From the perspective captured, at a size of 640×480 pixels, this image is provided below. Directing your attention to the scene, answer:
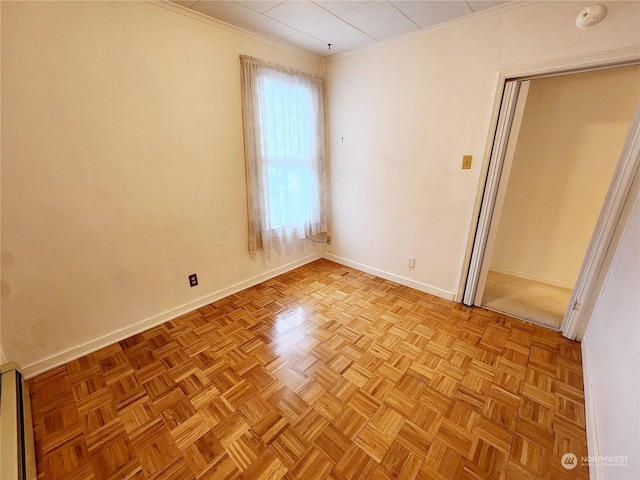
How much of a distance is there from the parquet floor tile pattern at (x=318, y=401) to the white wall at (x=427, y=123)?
82 cm

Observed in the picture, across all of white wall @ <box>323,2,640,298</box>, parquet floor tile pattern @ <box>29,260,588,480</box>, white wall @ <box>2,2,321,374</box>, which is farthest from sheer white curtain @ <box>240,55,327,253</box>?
parquet floor tile pattern @ <box>29,260,588,480</box>

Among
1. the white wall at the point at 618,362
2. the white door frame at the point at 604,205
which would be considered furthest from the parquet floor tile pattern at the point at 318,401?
the white door frame at the point at 604,205

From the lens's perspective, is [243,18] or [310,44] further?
[310,44]

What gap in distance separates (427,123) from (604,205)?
1361 mm

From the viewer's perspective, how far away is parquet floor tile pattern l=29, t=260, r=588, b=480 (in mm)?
1211

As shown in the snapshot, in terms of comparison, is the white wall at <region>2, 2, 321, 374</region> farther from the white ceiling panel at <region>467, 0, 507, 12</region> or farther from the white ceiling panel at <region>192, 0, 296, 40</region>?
the white ceiling panel at <region>467, 0, 507, 12</region>

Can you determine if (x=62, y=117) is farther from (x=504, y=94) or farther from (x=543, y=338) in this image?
(x=543, y=338)

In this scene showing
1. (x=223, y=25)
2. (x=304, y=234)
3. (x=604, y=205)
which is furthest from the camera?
(x=304, y=234)

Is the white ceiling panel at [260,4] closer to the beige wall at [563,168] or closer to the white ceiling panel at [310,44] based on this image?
the white ceiling panel at [310,44]

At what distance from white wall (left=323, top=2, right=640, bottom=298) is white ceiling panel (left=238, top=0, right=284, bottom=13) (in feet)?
3.57

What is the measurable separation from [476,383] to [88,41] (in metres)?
3.08

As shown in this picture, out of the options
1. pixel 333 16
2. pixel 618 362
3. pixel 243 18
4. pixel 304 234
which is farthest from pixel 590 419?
pixel 243 18

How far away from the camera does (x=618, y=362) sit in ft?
4.01

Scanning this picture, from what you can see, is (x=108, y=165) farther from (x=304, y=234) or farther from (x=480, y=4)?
(x=480, y=4)
